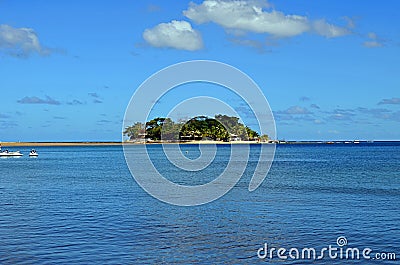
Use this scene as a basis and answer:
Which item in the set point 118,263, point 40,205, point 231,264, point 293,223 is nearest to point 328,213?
point 293,223

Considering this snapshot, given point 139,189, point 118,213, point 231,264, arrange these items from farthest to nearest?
point 139,189
point 118,213
point 231,264

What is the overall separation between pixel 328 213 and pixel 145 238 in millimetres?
11809

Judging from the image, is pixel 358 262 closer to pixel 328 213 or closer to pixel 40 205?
pixel 328 213

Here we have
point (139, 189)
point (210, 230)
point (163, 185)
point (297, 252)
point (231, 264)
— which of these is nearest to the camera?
point (231, 264)

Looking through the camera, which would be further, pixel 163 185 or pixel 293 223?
pixel 163 185

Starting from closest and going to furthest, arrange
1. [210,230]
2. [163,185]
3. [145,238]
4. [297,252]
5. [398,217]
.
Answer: [297,252], [145,238], [210,230], [398,217], [163,185]

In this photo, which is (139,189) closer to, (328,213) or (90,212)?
(90,212)

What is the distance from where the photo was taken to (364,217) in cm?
2800

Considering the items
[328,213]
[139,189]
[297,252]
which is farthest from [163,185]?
[297,252]

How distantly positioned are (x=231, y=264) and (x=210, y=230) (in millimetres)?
6343

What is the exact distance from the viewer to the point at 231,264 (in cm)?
1850

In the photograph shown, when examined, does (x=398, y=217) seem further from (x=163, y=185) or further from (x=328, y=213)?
(x=163, y=185)

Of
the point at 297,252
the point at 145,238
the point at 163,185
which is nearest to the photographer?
the point at 297,252

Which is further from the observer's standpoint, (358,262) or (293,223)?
(293,223)
